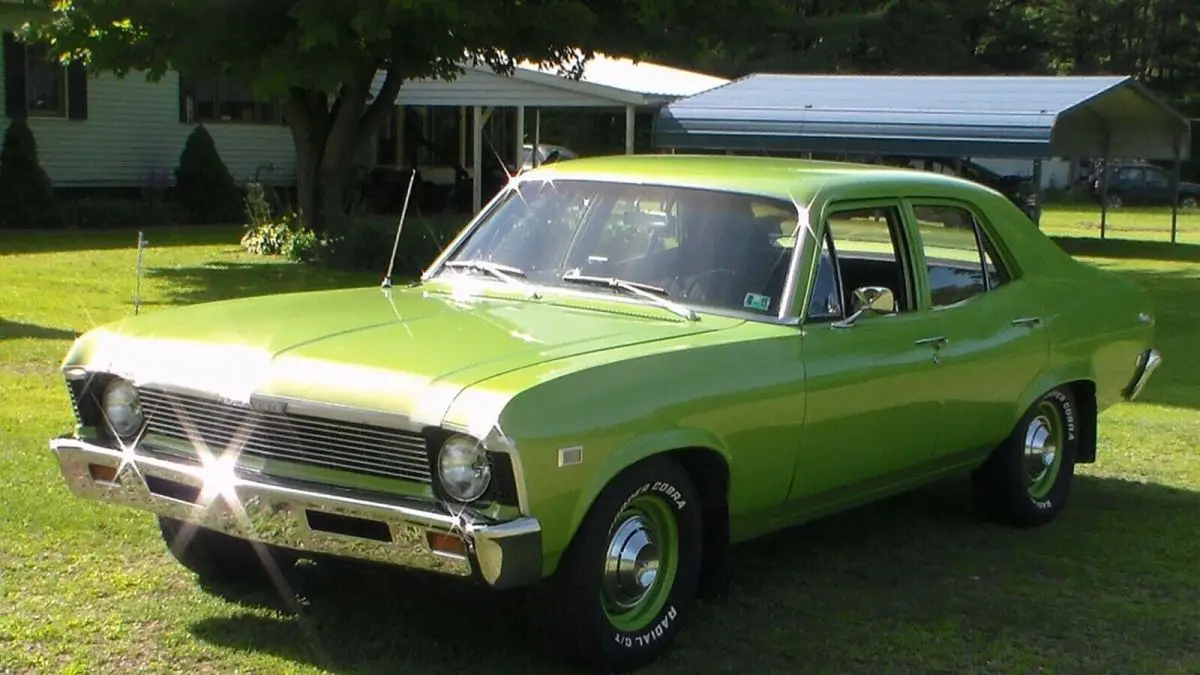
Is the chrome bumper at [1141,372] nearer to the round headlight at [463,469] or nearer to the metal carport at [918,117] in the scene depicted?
the round headlight at [463,469]

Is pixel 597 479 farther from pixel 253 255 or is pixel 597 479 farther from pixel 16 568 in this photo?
pixel 253 255

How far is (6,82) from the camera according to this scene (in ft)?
81.5

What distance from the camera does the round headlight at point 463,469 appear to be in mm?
4445

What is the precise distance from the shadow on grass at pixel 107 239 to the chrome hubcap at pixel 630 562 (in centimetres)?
1617

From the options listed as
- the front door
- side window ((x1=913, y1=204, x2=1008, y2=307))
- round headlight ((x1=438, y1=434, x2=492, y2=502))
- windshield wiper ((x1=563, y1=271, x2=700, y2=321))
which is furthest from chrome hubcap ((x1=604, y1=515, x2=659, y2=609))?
side window ((x1=913, y1=204, x2=1008, y2=307))

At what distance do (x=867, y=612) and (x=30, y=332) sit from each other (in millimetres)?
8421

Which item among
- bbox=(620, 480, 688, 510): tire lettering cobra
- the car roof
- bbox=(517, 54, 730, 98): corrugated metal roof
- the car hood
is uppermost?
bbox=(517, 54, 730, 98): corrugated metal roof

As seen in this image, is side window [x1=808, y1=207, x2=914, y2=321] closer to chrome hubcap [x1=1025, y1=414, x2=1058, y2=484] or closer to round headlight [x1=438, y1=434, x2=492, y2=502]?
chrome hubcap [x1=1025, y1=414, x2=1058, y2=484]

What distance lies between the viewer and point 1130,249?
27.3 m

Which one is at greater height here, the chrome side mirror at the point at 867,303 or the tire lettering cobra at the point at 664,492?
the chrome side mirror at the point at 867,303

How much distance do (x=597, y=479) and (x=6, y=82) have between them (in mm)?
22780

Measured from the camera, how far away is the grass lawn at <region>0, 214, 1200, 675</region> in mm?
5109

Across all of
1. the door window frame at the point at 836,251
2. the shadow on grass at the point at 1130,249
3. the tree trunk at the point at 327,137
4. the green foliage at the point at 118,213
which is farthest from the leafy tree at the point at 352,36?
the shadow on grass at the point at 1130,249

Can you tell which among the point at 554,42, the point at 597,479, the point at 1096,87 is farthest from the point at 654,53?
the point at 597,479
